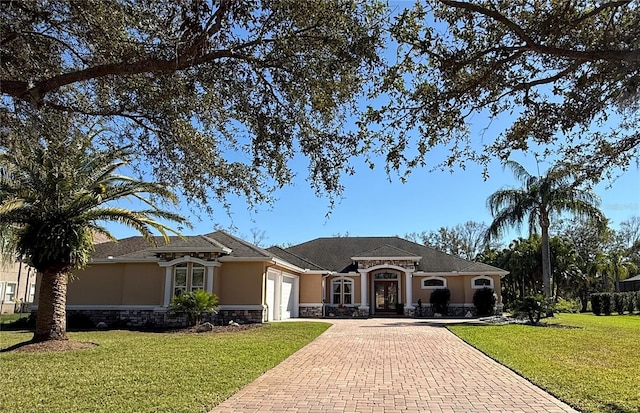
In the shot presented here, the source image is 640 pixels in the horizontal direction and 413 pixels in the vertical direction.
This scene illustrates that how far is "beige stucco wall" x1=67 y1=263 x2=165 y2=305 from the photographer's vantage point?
20.8 meters

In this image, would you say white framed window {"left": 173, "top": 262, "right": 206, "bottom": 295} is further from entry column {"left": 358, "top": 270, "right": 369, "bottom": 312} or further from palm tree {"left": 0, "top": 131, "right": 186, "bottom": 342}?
entry column {"left": 358, "top": 270, "right": 369, "bottom": 312}

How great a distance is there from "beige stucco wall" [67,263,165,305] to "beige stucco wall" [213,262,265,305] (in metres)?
2.60

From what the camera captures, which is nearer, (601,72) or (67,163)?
(601,72)

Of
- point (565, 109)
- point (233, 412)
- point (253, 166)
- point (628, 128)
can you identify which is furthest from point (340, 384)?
point (628, 128)

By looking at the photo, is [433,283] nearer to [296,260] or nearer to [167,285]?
[296,260]

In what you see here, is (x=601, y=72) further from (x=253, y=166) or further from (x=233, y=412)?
(x=233, y=412)

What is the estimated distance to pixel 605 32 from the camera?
6.26m

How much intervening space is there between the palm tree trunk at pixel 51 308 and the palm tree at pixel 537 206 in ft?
67.0

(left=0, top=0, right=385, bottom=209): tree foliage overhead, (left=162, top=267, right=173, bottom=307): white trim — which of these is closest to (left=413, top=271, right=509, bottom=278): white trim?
(left=162, top=267, right=173, bottom=307): white trim

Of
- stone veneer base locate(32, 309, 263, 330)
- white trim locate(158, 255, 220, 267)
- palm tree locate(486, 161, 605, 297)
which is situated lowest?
stone veneer base locate(32, 309, 263, 330)

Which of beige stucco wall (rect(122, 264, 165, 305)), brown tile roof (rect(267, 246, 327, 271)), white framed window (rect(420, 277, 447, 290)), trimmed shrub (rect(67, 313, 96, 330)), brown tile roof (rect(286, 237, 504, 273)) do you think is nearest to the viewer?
trimmed shrub (rect(67, 313, 96, 330))

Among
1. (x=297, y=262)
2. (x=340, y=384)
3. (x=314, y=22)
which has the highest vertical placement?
(x=314, y=22)

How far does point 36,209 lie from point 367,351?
32.8 feet

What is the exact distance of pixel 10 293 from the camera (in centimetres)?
3089
